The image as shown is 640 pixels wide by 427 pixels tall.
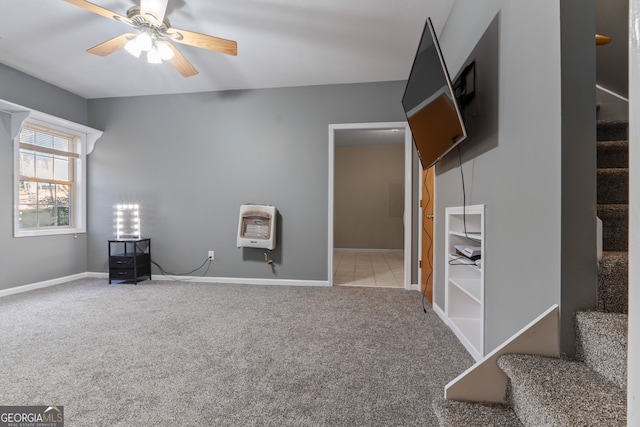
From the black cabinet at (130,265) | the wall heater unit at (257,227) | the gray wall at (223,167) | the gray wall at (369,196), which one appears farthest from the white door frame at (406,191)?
the gray wall at (369,196)

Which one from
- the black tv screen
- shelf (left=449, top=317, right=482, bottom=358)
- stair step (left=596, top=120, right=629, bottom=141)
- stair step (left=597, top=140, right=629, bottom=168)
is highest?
the black tv screen

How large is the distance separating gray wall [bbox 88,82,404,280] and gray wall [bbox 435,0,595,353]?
6.53 ft

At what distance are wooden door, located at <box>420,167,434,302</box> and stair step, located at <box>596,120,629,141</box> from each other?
1.35m

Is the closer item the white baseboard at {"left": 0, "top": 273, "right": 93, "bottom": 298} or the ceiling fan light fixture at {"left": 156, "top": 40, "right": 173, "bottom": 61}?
the ceiling fan light fixture at {"left": 156, "top": 40, "right": 173, "bottom": 61}

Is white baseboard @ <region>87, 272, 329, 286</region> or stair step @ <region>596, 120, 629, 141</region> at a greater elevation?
stair step @ <region>596, 120, 629, 141</region>

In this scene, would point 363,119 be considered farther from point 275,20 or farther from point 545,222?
point 545,222

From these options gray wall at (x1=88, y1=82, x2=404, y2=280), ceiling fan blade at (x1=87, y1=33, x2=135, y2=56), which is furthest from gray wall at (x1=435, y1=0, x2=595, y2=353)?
ceiling fan blade at (x1=87, y1=33, x2=135, y2=56)

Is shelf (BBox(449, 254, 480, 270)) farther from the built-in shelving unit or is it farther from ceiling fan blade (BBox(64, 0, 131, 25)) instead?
ceiling fan blade (BBox(64, 0, 131, 25))

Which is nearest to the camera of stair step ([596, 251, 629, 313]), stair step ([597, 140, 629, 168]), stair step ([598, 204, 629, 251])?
stair step ([596, 251, 629, 313])

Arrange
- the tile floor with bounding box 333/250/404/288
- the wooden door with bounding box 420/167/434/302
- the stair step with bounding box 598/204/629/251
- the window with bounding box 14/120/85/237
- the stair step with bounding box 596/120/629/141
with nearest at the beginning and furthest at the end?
the stair step with bounding box 598/204/629/251 → the stair step with bounding box 596/120/629/141 → the wooden door with bounding box 420/167/434/302 → the window with bounding box 14/120/85/237 → the tile floor with bounding box 333/250/404/288

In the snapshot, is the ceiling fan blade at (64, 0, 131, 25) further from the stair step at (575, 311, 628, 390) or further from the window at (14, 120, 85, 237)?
the stair step at (575, 311, 628, 390)

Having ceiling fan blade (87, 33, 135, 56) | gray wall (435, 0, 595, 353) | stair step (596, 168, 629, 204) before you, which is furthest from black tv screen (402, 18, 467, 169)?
ceiling fan blade (87, 33, 135, 56)

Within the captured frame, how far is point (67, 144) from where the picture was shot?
3.77 meters

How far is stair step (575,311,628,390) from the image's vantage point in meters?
0.84
